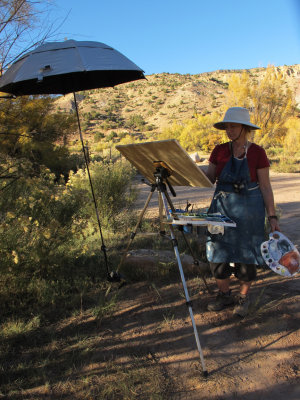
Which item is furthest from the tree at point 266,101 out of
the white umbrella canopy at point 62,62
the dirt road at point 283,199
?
the white umbrella canopy at point 62,62

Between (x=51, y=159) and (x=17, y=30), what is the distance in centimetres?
932

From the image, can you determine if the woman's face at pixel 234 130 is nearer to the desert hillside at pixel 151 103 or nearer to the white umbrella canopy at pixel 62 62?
the white umbrella canopy at pixel 62 62

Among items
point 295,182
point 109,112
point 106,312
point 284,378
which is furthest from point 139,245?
point 109,112

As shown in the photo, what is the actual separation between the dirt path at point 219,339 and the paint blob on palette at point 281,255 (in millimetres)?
635

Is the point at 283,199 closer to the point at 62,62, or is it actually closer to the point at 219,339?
the point at 219,339

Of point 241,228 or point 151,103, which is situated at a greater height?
point 151,103

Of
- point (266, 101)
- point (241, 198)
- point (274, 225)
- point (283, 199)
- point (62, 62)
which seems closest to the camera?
point (62, 62)

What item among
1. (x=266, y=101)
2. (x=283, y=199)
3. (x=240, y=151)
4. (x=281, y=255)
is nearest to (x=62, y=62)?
(x=240, y=151)

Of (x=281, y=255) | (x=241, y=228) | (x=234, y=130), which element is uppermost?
(x=234, y=130)

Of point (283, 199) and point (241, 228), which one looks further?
point (283, 199)

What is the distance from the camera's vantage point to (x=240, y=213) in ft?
8.18

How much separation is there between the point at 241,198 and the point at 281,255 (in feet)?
1.76

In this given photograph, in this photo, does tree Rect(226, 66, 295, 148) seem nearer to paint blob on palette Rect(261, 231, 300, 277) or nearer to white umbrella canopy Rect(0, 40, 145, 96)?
white umbrella canopy Rect(0, 40, 145, 96)

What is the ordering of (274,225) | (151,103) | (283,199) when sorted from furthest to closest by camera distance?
(151,103) < (283,199) < (274,225)
